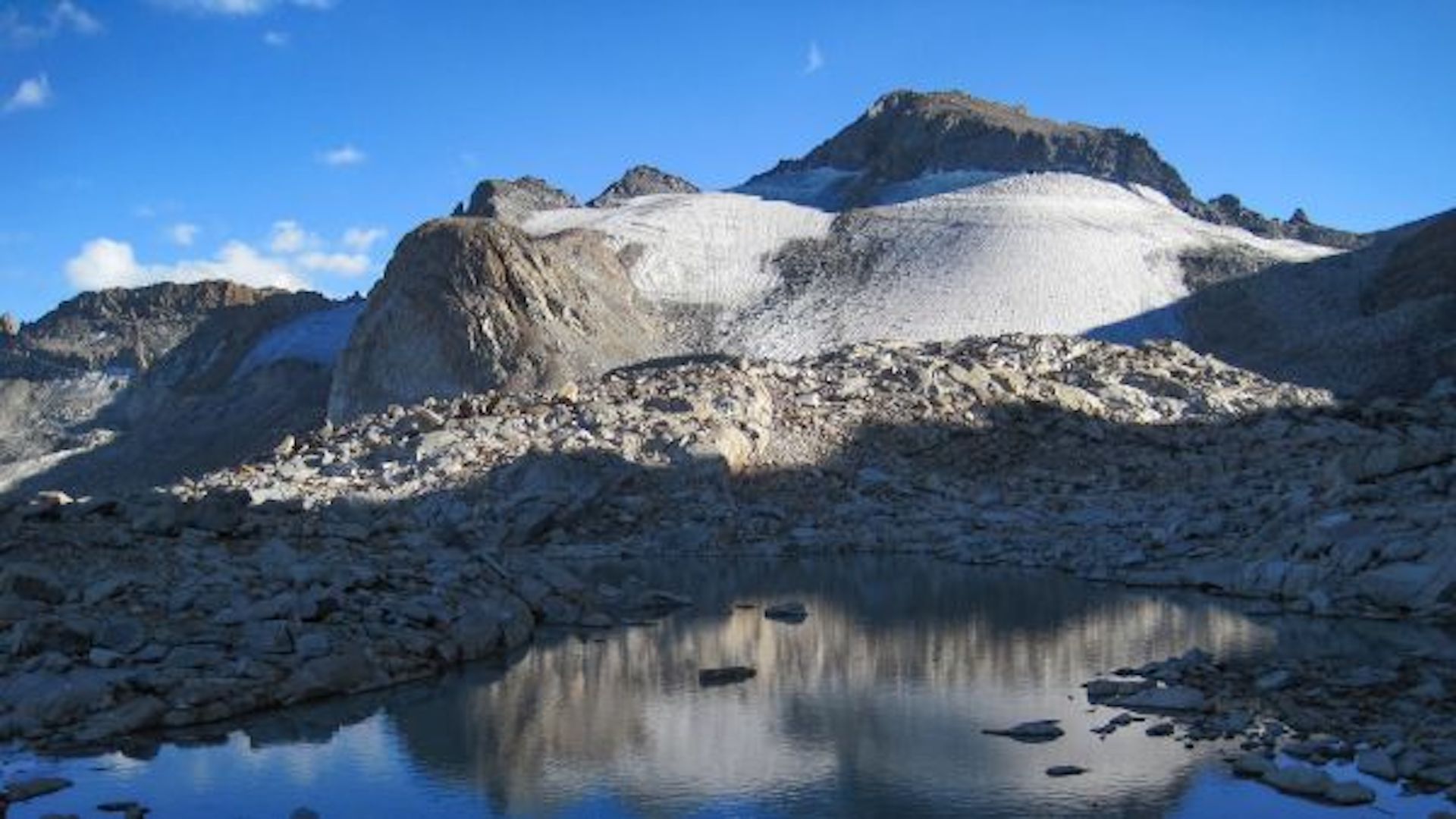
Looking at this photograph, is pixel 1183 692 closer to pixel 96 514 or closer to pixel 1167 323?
pixel 96 514

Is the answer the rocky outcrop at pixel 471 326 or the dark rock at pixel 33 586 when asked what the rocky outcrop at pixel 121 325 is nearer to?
the rocky outcrop at pixel 471 326

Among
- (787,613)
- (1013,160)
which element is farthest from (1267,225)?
(787,613)

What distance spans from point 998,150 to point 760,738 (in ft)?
291

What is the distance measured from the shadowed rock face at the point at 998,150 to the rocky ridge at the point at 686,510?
52.2 m

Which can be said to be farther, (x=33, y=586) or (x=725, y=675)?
(x=725, y=675)

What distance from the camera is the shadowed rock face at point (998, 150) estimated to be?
9438 centimetres

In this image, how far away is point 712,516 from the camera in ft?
100

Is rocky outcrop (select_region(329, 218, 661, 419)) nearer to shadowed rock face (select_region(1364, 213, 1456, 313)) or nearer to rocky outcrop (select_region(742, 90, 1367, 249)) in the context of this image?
shadowed rock face (select_region(1364, 213, 1456, 313))

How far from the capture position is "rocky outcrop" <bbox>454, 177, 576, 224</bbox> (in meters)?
84.6

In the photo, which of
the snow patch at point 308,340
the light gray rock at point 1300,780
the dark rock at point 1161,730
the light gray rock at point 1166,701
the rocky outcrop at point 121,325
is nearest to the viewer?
the light gray rock at point 1300,780

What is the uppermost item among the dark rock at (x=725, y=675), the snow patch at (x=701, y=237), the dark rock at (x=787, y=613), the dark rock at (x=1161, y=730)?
the snow patch at (x=701, y=237)

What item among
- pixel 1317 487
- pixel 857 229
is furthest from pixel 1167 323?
pixel 1317 487

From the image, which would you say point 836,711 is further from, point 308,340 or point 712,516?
point 308,340

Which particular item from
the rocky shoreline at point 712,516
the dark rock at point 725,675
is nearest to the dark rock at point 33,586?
the rocky shoreline at point 712,516
